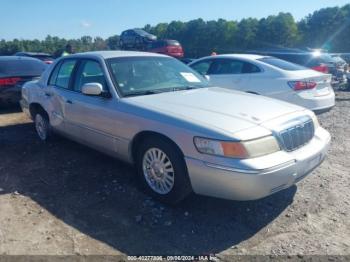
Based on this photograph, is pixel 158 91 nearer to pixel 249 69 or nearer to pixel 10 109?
pixel 249 69

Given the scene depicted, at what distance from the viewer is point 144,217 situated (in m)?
3.60

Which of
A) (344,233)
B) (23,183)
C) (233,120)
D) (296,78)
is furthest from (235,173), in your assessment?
(296,78)

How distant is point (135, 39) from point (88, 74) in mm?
25500

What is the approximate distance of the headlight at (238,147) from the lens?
318cm

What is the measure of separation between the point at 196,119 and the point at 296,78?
4.35 m

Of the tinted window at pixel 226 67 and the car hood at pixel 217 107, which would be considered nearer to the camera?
the car hood at pixel 217 107

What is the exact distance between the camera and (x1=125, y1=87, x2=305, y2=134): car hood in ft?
11.2

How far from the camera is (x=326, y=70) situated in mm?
10602

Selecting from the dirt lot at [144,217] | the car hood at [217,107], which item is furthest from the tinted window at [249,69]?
the car hood at [217,107]

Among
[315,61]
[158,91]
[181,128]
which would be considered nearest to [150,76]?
[158,91]

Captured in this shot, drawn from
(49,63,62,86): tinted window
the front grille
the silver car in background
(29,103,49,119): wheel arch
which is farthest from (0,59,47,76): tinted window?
the front grille

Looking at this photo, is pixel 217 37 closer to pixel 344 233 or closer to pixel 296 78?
pixel 296 78

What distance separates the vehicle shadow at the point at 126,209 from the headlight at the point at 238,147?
2.44 ft

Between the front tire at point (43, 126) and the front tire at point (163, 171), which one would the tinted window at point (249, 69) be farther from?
the front tire at point (163, 171)
